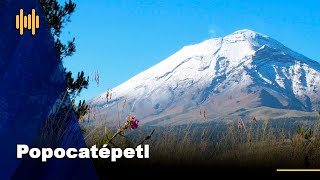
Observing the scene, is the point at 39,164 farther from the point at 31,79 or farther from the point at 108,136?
the point at 31,79

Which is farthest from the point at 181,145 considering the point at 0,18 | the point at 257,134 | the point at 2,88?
the point at 0,18

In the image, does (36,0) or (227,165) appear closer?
(227,165)

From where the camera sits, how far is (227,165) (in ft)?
19.3

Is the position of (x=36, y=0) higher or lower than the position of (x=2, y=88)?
higher

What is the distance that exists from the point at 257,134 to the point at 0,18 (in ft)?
20.7

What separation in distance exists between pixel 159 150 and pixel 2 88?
11.8 feet

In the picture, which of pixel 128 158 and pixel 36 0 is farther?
Result: pixel 36 0

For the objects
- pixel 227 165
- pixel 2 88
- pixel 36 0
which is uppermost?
pixel 36 0

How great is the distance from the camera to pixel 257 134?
7730 mm

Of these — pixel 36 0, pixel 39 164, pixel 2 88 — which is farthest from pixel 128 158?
pixel 36 0

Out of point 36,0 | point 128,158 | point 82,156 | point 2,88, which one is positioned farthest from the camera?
point 36,0

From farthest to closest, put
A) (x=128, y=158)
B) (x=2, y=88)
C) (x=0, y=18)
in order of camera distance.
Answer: (x=0, y=18)
(x=2, y=88)
(x=128, y=158)

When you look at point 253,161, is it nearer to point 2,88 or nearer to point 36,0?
point 2,88

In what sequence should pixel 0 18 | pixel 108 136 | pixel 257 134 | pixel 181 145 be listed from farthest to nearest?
pixel 0 18 → pixel 257 134 → pixel 181 145 → pixel 108 136
